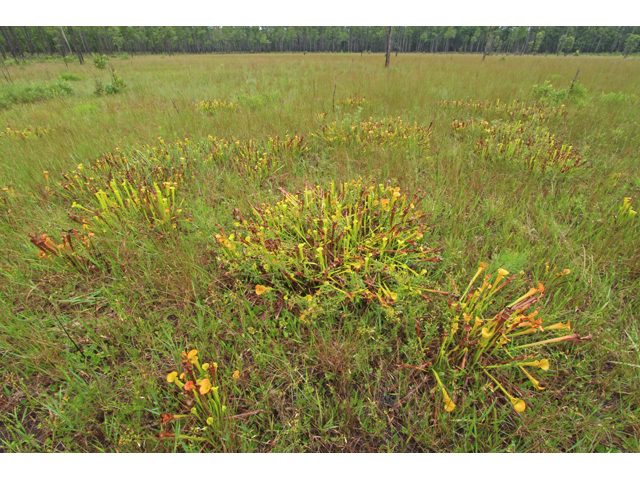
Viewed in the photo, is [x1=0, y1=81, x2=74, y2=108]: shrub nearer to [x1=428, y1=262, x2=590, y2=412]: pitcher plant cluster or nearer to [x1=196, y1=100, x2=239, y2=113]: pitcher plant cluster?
[x1=196, y1=100, x2=239, y2=113]: pitcher plant cluster

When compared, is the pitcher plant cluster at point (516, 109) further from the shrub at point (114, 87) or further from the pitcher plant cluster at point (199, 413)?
the shrub at point (114, 87)

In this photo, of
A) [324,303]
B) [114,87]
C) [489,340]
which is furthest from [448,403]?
[114,87]

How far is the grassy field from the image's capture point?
133 centimetres

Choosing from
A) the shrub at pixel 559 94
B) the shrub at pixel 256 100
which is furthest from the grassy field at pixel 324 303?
the shrub at pixel 559 94

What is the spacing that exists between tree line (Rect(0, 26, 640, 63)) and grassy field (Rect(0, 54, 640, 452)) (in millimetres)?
55341

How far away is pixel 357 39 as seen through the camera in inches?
2670

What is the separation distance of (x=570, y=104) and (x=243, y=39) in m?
83.4

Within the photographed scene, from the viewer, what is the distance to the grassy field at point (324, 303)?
1326mm

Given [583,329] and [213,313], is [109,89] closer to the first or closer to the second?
[213,313]

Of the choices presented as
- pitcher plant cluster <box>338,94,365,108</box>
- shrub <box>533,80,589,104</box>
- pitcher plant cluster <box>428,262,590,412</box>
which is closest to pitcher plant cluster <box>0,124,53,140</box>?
pitcher plant cluster <box>338,94,365,108</box>

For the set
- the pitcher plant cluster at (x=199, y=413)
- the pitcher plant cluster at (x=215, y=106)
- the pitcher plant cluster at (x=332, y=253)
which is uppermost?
the pitcher plant cluster at (x=215, y=106)

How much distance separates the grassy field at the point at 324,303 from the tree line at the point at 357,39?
5534 cm

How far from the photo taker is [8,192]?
281cm

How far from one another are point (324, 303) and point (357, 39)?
277 ft
